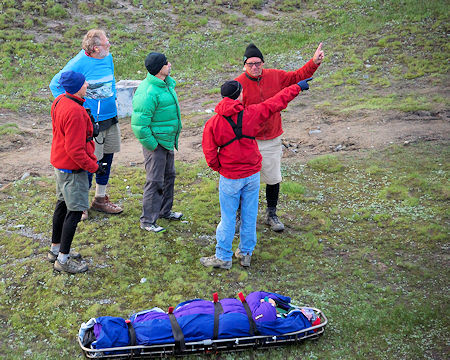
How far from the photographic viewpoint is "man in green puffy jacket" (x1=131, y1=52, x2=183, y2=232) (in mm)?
6105

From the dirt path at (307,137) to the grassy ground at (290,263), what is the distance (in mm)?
1094

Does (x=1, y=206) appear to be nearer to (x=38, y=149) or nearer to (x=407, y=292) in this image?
(x=38, y=149)

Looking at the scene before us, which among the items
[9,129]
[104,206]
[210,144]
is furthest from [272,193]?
[9,129]

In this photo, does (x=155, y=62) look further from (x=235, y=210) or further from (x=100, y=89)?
(x=235, y=210)

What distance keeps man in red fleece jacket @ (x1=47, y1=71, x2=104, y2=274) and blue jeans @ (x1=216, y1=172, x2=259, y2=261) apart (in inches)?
62.1

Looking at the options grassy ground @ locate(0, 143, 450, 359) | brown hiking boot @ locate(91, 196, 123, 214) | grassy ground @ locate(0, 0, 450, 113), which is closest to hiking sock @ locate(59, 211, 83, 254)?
grassy ground @ locate(0, 143, 450, 359)

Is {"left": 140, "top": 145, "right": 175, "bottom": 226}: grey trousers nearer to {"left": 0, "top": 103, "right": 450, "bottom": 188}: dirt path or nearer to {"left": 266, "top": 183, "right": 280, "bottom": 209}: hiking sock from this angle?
{"left": 266, "top": 183, "right": 280, "bottom": 209}: hiking sock

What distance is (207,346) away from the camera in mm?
4418

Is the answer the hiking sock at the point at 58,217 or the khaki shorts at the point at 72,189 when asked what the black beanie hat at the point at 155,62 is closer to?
the khaki shorts at the point at 72,189

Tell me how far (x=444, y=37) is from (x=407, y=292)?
41.3 ft

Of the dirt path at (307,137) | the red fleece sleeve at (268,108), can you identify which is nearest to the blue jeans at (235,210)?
the red fleece sleeve at (268,108)

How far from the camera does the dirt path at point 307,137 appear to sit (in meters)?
9.48

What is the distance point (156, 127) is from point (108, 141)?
3.12 ft

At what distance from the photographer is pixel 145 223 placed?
668cm
